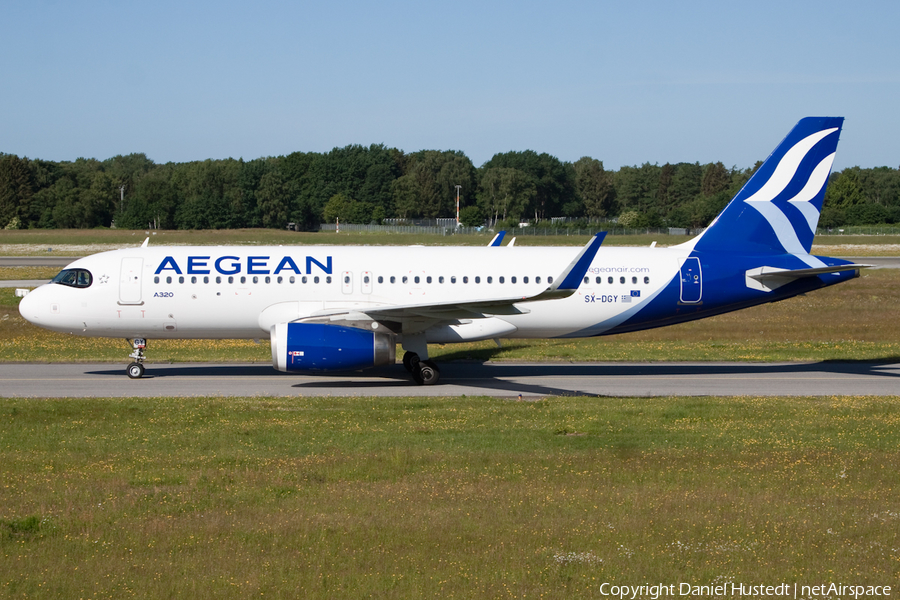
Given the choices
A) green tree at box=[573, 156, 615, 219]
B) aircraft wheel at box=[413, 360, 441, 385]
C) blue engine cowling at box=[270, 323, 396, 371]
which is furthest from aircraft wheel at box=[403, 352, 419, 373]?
green tree at box=[573, 156, 615, 219]

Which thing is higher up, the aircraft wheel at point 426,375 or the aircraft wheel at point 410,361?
the aircraft wheel at point 410,361

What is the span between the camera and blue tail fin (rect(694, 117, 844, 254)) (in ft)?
84.0

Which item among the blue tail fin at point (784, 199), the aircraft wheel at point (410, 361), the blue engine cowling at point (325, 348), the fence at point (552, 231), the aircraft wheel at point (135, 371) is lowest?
the aircraft wheel at point (135, 371)

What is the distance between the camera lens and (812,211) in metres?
25.9

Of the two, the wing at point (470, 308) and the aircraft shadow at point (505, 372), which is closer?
the wing at point (470, 308)

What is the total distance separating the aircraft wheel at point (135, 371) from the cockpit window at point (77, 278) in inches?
103

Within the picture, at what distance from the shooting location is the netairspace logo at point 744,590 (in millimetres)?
8719

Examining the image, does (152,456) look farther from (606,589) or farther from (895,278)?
(895,278)

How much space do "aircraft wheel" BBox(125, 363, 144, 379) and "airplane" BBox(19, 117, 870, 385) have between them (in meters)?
0.04

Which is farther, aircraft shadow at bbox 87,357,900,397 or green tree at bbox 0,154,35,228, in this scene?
green tree at bbox 0,154,35,228

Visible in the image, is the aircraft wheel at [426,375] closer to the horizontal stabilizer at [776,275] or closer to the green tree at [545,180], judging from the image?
the horizontal stabilizer at [776,275]

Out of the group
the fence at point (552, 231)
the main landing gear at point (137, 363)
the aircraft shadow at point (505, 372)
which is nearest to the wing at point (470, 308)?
the aircraft shadow at point (505, 372)

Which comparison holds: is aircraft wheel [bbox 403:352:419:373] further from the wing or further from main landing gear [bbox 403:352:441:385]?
the wing

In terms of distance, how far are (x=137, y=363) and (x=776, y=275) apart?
60.7 ft
